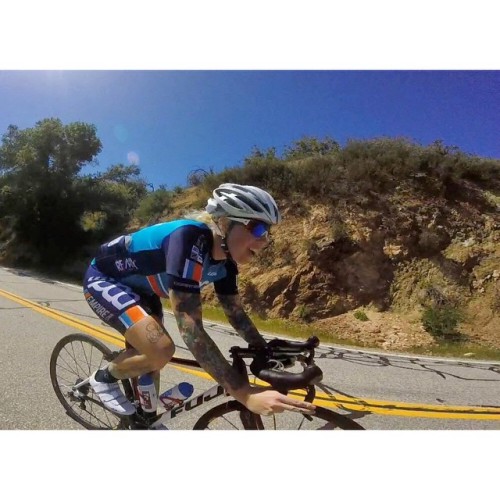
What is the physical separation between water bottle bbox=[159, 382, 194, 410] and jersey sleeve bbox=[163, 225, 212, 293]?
74 cm

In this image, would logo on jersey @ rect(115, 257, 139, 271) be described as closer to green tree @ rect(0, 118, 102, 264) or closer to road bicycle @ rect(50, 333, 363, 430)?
road bicycle @ rect(50, 333, 363, 430)

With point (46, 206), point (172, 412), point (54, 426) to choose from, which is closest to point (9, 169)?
point (46, 206)

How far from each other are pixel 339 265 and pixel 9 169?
6.37m

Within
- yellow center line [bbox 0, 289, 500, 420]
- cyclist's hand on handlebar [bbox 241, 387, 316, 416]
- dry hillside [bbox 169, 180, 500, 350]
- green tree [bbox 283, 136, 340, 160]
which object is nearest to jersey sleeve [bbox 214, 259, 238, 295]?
cyclist's hand on handlebar [bbox 241, 387, 316, 416]

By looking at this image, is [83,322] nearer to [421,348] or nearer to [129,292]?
[129,292]

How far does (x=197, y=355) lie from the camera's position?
145 cm

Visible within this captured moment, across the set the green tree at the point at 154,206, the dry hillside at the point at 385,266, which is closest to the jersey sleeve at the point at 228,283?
the green tree at the point at 154,206

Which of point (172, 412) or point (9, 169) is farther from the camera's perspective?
point (9, 169)

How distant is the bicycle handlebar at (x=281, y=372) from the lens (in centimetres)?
136

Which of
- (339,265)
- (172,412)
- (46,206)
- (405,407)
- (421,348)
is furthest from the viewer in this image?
(339,265)

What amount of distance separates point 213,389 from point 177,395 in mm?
306

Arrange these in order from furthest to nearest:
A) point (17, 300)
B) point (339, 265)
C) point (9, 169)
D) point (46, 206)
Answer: point (339, 265)
point (17, 300)
point (9, 169)
point (46, 206)

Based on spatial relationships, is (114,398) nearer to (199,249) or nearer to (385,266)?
(199,249)

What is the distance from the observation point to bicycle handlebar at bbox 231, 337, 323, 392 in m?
1.36
